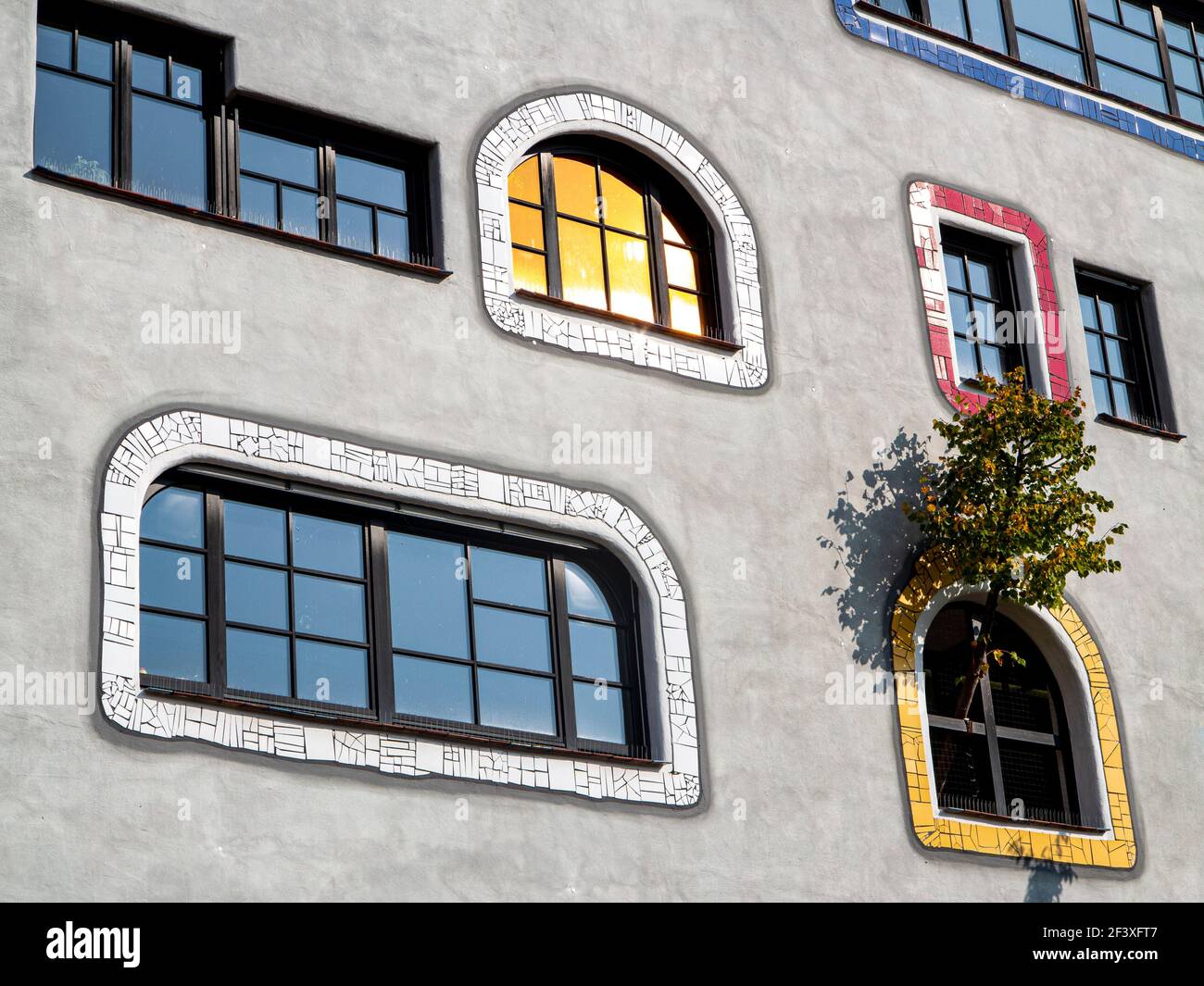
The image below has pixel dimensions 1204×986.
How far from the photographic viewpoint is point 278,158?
12086 millimetres

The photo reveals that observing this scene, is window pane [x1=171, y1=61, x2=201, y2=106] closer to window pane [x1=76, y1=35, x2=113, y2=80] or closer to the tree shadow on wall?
window pane [x1=76, y1=35, x2=113, y2=80]

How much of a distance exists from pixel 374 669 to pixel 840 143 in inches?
216

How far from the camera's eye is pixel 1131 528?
1460 cm

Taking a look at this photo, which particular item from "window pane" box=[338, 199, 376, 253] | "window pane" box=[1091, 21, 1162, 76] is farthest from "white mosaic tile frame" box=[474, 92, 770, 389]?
"window pane" box=[1091, 21, 1162, 76]

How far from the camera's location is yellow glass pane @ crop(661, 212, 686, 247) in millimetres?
13523

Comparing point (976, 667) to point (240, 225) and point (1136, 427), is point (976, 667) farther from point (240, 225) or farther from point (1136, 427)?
point (240, 225)

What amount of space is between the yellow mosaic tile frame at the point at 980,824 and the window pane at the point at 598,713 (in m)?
1.90

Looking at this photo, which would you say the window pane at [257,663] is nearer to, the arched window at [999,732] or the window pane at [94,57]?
the window pane at [94,57]

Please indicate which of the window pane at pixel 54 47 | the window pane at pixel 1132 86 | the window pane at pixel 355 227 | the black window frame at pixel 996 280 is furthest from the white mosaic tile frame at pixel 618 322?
the window pane at pixel 1132 86

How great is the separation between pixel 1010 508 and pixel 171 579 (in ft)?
17.7

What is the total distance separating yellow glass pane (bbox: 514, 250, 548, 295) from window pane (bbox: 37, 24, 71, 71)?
289 cm
